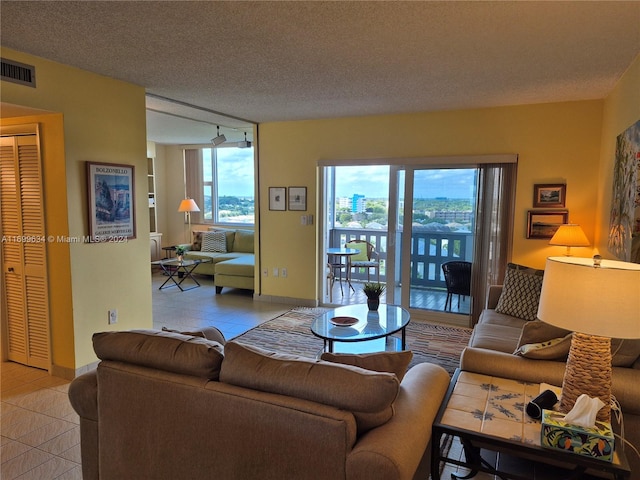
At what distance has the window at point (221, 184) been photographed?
27.2ft

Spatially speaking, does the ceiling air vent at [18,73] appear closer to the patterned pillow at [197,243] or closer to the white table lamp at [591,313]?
the white table lamp at [591,313]

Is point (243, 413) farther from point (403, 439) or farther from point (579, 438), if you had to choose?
point (579, 438)

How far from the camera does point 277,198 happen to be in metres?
5.90

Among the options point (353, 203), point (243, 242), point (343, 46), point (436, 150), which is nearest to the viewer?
point (343, 46)

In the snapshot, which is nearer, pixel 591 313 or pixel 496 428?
pixel 591 313

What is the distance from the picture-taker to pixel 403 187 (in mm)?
5215

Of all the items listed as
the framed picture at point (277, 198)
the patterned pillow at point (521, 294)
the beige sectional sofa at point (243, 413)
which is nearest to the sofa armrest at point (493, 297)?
the patterned pillow at point (521, 294)

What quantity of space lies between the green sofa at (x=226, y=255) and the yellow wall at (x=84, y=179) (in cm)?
242

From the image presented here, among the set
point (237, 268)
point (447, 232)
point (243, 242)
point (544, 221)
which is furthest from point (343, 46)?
point (243, 242)

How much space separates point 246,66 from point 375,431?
110 inches

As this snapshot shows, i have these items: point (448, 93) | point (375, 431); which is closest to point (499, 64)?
point (448, 93)

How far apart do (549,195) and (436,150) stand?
1.30 meters

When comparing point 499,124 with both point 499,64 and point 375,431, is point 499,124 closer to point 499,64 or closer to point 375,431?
point 499,64

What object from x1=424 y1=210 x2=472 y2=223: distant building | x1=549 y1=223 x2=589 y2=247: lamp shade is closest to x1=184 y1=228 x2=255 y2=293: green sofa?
x1=424 y1=210 x2=472 y2=223: distant building
